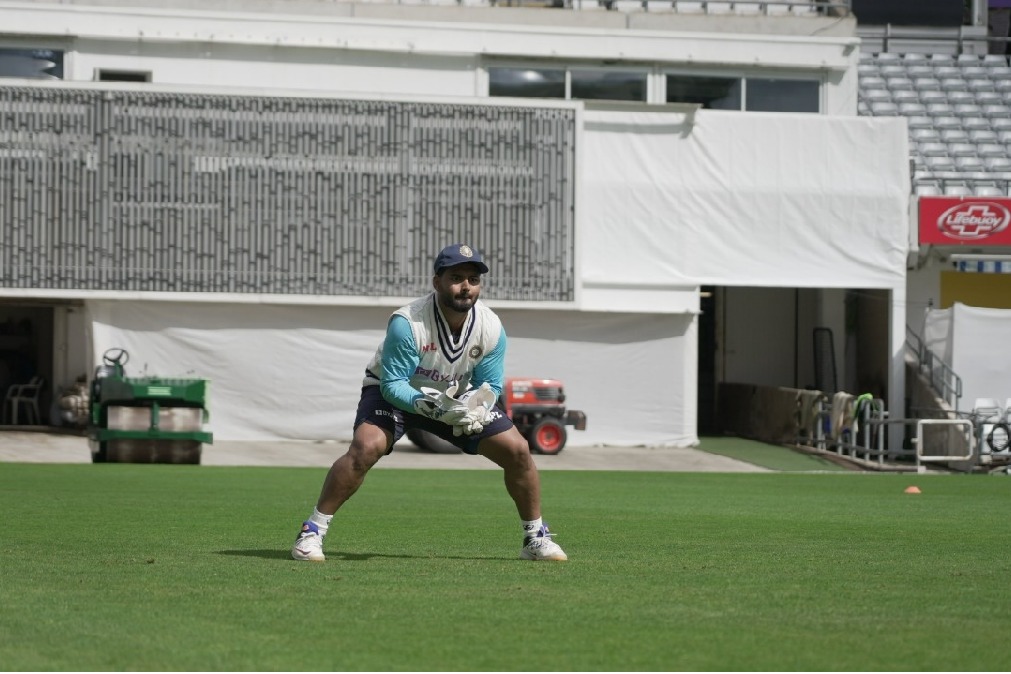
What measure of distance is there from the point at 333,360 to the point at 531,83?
8144 millimetres

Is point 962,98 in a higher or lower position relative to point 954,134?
higher

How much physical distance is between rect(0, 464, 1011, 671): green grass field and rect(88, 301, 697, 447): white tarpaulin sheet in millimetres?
17061

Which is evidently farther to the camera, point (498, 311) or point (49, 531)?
point (498, 311)

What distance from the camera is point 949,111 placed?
3984cm

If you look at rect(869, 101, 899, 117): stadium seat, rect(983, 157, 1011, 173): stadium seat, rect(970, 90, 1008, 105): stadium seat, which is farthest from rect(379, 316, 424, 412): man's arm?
rect(970, 90, 1008, 105): stadium seat

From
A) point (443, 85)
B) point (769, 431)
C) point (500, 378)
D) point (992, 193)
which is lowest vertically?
point (769, 431)

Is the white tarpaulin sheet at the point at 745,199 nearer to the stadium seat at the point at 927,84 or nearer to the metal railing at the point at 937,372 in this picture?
the metal railing at the point at 937,372

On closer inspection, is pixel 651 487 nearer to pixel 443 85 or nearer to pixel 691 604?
pixel 691 604

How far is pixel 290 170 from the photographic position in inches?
1266

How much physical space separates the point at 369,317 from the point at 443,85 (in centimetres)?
602

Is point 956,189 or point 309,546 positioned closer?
point 309,546

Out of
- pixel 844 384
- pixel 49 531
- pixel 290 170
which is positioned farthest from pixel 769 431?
pixel 49 531

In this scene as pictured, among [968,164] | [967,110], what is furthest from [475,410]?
[967,110]

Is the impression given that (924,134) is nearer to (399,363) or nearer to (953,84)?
(953,84)
